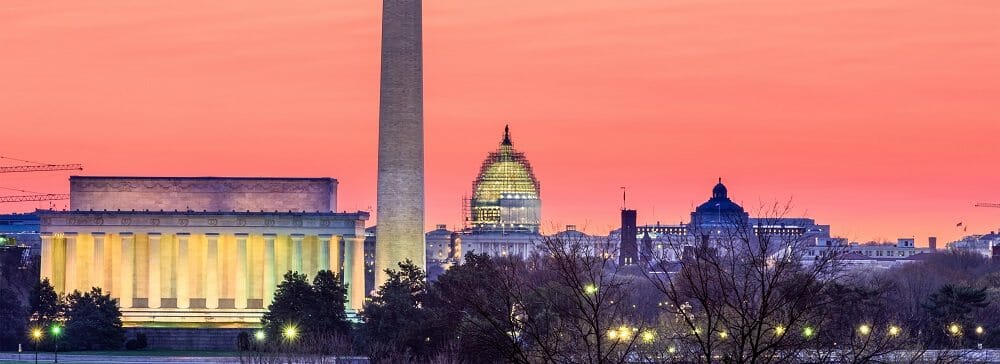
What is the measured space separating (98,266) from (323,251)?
17.7m

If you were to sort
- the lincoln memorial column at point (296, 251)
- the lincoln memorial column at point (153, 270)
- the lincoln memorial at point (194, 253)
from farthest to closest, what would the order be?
the lincoln memorial column at point (296, 251), the lincoln memorial at point (194, 253), the lincoln memorial column at point (153, 270)

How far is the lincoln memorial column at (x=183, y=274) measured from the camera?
167 meters

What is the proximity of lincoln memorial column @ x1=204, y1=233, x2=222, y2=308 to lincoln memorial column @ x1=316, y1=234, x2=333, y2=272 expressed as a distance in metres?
8.07

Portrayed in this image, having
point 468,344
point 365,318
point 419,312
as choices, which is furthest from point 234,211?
point 468,344

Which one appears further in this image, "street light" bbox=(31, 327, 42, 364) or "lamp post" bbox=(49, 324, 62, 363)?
"lamp post" bbox=(49, 324, 62, 363)

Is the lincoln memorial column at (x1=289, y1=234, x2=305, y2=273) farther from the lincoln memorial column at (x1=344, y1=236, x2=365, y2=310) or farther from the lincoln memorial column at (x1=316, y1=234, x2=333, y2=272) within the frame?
the lincoln memorial column at (x1=344, y1=236, x2=365, y2=310)

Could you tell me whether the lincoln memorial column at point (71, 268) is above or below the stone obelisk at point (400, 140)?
below

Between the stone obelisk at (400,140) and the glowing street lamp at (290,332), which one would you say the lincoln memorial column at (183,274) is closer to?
the stone obelisk at (400,140)

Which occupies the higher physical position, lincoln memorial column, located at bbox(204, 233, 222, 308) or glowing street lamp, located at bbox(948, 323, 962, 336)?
lincoln memorial column, located at bbox(204, 233, 222, 308)

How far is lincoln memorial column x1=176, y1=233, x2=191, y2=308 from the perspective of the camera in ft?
548

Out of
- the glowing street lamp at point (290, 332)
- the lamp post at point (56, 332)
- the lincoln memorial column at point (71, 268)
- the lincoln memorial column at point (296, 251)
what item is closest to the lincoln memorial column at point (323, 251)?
the lincoln memorial column at point (296, 251)

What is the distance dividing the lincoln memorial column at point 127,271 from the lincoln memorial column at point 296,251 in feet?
41.3

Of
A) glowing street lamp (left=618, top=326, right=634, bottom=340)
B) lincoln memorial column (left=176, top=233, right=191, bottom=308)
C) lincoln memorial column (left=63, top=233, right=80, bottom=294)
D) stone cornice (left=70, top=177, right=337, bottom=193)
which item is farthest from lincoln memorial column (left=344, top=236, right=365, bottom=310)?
glowing street lamp (left=618, top=326, right=634, bottom=340)

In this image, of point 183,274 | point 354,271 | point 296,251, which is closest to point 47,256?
point 183,274
